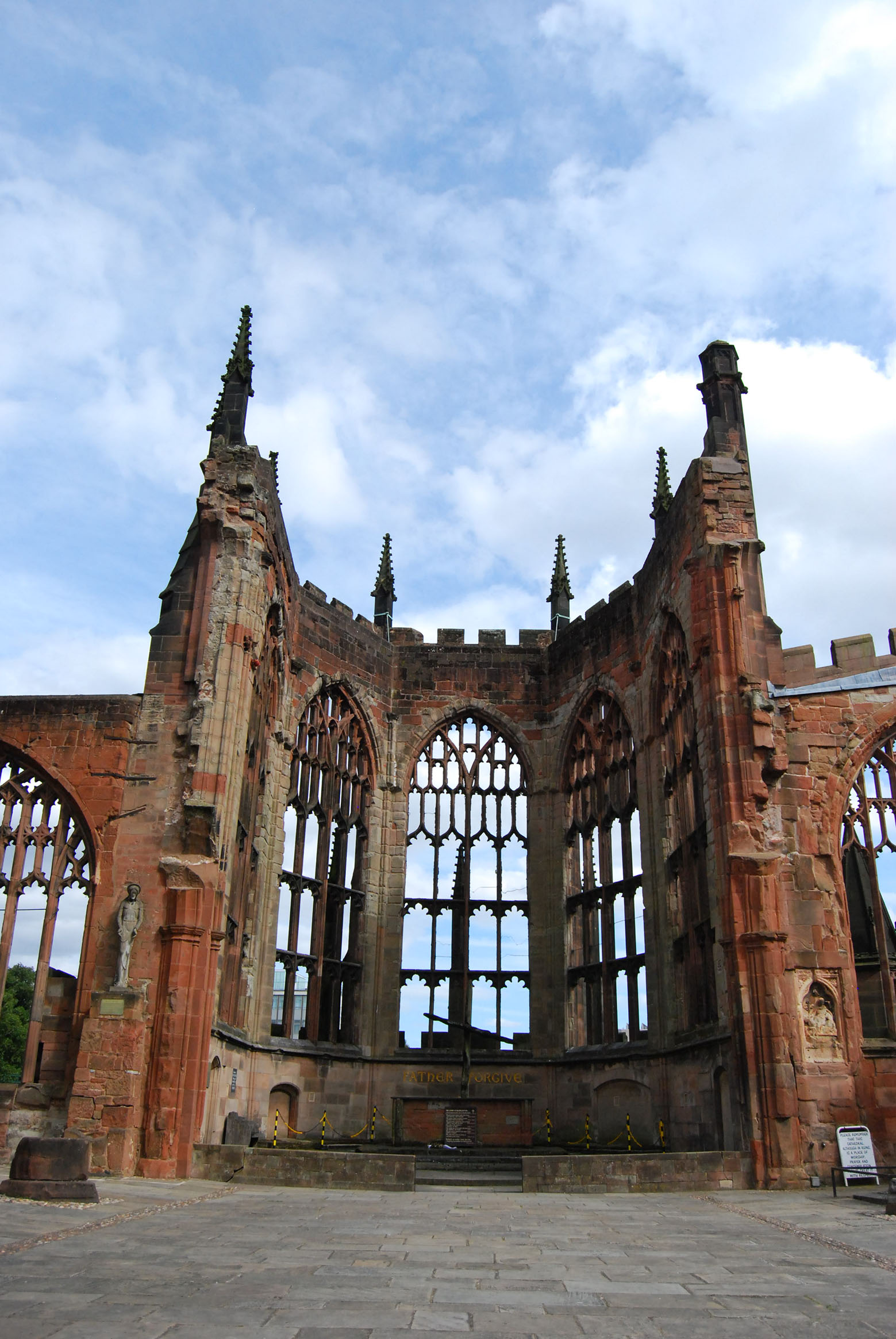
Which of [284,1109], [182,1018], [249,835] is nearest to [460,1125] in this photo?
[284,1109]

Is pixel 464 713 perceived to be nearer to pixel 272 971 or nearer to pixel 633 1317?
pixel 272 971

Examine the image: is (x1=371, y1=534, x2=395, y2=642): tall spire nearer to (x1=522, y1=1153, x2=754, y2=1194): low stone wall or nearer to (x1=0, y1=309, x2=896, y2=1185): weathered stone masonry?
(x1=0, y1=309, x2=896, y2=1185): weathered stone masonry

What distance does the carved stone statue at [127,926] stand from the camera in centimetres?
1570

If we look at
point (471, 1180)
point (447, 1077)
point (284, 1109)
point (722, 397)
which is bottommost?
point (471, 1180)

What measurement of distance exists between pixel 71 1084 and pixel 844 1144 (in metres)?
10.6

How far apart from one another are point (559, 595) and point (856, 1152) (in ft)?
52.8

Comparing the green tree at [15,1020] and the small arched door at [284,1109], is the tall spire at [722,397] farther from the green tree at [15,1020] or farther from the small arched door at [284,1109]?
the green tree at [15,1020]

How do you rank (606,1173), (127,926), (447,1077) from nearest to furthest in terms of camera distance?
(606,1173)
(127,926)
(447,1077)

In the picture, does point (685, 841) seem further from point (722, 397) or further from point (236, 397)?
point (236, 397)

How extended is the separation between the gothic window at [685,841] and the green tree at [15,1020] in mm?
35618

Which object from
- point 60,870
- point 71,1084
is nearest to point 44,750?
point 60,870

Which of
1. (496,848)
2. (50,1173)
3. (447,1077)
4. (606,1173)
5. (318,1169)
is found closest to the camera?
(50,1173)

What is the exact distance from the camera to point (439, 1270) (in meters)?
7.24

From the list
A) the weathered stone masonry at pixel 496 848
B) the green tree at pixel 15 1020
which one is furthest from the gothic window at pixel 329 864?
the green tree at pixel 15 1020
